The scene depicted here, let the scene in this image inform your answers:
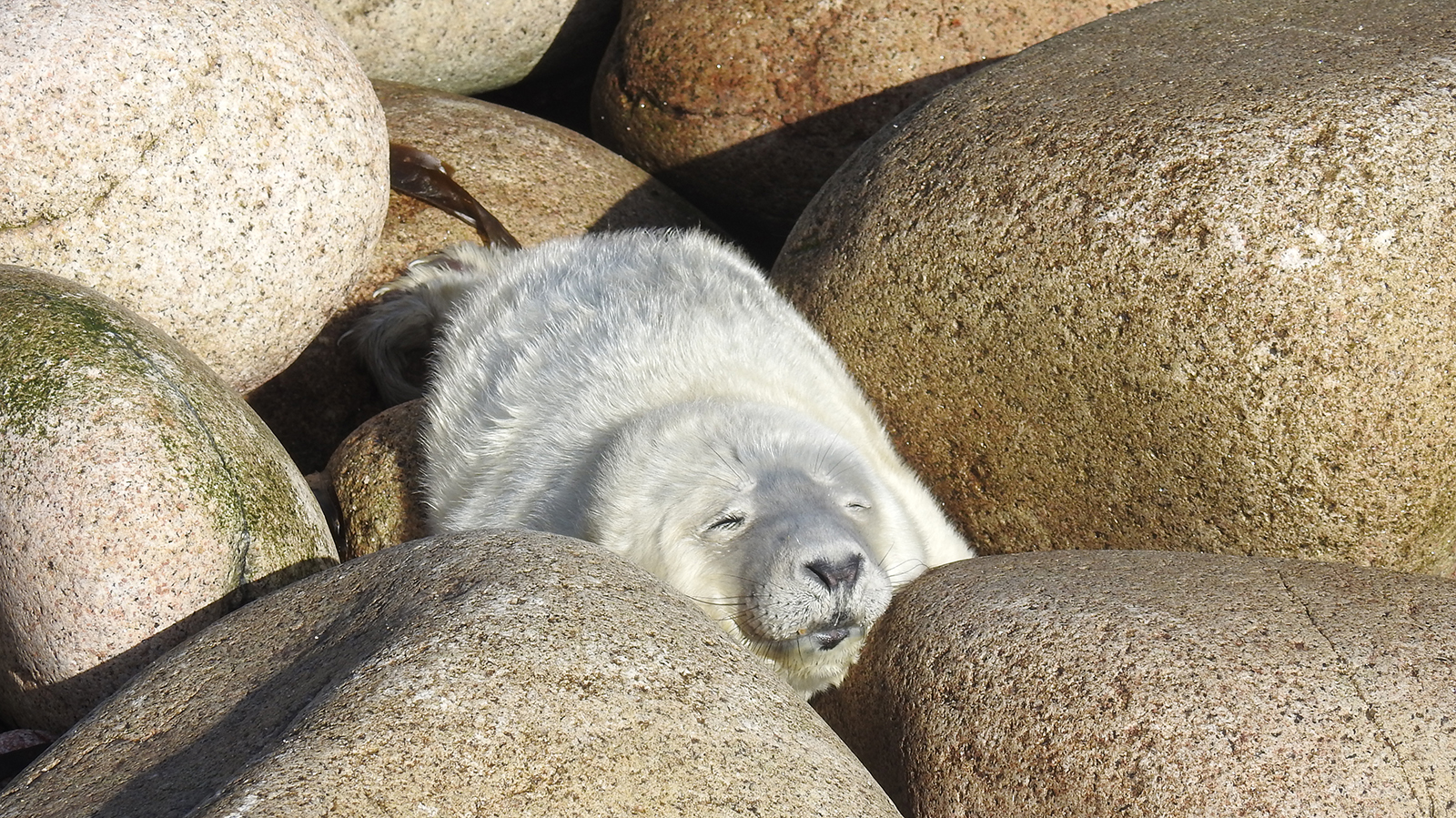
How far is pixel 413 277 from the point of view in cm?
488

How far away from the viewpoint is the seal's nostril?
304 centimetres

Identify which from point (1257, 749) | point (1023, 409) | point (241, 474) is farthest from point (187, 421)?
point (1257, 749)

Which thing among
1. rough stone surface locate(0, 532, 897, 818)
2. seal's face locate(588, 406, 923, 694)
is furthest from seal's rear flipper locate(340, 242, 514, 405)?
rough stone surface locate(0, 532, 897, 818)

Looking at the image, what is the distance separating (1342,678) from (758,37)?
136 inches

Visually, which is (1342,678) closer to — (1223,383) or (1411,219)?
(1223,383)

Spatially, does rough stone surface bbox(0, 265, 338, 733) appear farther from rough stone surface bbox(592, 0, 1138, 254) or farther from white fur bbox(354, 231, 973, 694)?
rough stone surface bbox(592, 0, 1138, 254)

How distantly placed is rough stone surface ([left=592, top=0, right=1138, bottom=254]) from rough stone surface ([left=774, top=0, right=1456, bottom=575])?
44.8 inches

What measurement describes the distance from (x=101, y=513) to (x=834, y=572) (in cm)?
163

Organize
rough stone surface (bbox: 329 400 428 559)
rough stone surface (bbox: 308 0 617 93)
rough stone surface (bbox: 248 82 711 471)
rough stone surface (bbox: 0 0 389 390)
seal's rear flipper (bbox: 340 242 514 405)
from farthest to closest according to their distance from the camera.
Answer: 1. rough stone surface (bbox: 308 0 617 93)
2. rough stone surface (bbox: 248 82 711 471)
3. seal's rear flipper (bbox: 340 242 514 405)
4. rough stone surface (bbox: 329 400 428 559)
5. rough stone surface (bbox: 0 0 389 390)

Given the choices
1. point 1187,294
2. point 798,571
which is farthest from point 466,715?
point 1187,294

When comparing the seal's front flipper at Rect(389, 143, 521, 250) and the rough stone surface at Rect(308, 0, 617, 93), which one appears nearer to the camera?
the seal's front flipper at Rect(389, 143, 521, 250)

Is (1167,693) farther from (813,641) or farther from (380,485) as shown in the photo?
(380,485)

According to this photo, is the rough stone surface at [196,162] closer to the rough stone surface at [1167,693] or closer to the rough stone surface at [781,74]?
the rough stone surface at [781,74]

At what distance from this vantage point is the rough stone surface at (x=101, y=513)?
303 centimetres
